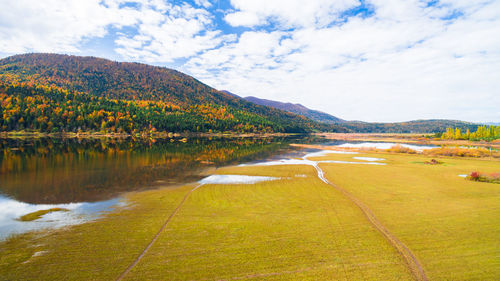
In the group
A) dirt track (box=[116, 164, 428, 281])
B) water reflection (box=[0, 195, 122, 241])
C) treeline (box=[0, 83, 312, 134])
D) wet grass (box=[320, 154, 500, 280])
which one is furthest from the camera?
treeline (box=[0, 83, 312, 134])

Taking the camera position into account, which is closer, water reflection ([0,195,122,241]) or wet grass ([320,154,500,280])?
wet grass ([320,154,500,280])

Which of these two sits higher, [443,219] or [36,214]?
[443,219]

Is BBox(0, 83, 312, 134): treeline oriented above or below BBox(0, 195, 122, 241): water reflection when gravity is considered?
above

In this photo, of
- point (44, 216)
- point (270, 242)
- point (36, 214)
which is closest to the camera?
point (270, 242)

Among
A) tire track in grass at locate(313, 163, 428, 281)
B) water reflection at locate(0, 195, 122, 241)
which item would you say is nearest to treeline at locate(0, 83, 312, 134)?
water reflection at locate(0, 195, 122, 241)

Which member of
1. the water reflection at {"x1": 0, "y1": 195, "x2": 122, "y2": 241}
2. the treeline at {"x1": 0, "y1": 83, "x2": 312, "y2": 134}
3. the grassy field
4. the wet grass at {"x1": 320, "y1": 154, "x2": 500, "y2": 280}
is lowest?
the water reflection at {"x1": 0, "y1": 195, "x2": 122, "y2": 241}

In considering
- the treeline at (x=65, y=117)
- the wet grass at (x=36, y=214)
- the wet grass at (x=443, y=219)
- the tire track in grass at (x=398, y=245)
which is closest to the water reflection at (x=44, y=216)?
the wet grass at (x=36, y=214)

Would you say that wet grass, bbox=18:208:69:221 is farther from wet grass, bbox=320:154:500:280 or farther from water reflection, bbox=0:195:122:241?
wet grass, bbox=320:154:500:280

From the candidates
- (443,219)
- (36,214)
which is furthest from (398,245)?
(36,214)

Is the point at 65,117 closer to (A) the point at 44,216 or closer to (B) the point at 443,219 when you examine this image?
(A) the point at 44,216
